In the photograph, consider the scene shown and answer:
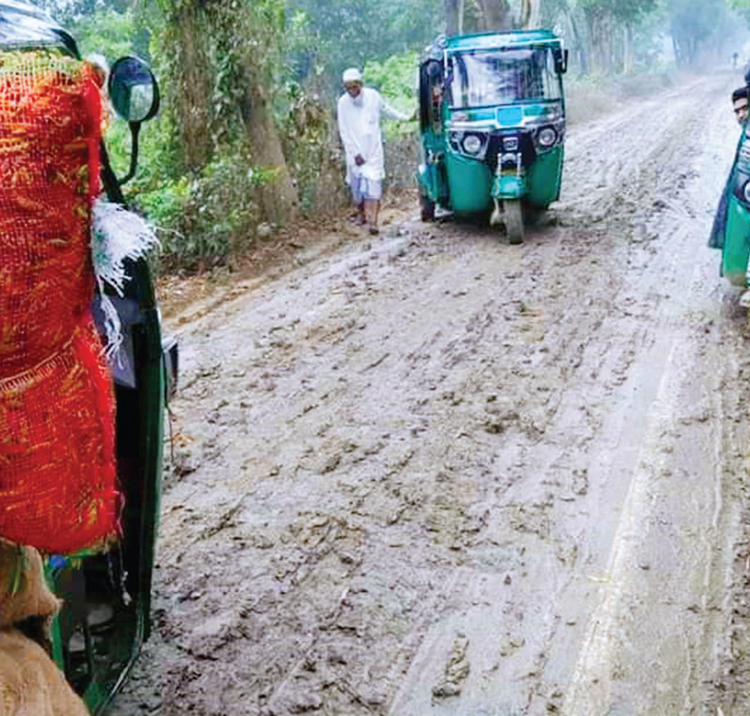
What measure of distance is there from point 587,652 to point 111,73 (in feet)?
7.50

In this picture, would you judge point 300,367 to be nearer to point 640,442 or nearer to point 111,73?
point 640,442

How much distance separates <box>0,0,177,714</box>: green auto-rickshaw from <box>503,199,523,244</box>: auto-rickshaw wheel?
716 cm

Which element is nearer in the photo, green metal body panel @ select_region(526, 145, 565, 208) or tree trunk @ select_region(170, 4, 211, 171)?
green metal body panel @ select_region(526, 145, 565, 208)

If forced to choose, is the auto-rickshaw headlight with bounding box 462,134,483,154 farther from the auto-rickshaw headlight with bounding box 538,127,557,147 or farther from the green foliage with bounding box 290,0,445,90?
the green foliage with bounding box 290,0,445,90

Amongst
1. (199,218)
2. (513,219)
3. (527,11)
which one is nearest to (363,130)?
(513,219)

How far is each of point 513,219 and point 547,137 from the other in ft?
3.09

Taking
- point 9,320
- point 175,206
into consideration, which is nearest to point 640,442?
point 9,320

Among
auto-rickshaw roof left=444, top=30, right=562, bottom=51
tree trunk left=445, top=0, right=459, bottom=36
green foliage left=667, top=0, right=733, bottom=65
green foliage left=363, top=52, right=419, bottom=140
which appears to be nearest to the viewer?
auto-rickshaw roof left=444, top=30, right=562, bottom=51

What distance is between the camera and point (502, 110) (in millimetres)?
9680

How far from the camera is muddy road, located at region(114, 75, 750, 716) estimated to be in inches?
123

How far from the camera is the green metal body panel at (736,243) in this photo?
21.8 feet

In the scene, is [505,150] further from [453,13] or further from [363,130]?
[453,13]

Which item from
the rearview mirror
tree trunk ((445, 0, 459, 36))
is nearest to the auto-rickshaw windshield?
the rearview mirror

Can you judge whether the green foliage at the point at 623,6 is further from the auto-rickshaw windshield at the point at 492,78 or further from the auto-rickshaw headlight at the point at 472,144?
the auto-rickshaw headlight at the point at 472,144
